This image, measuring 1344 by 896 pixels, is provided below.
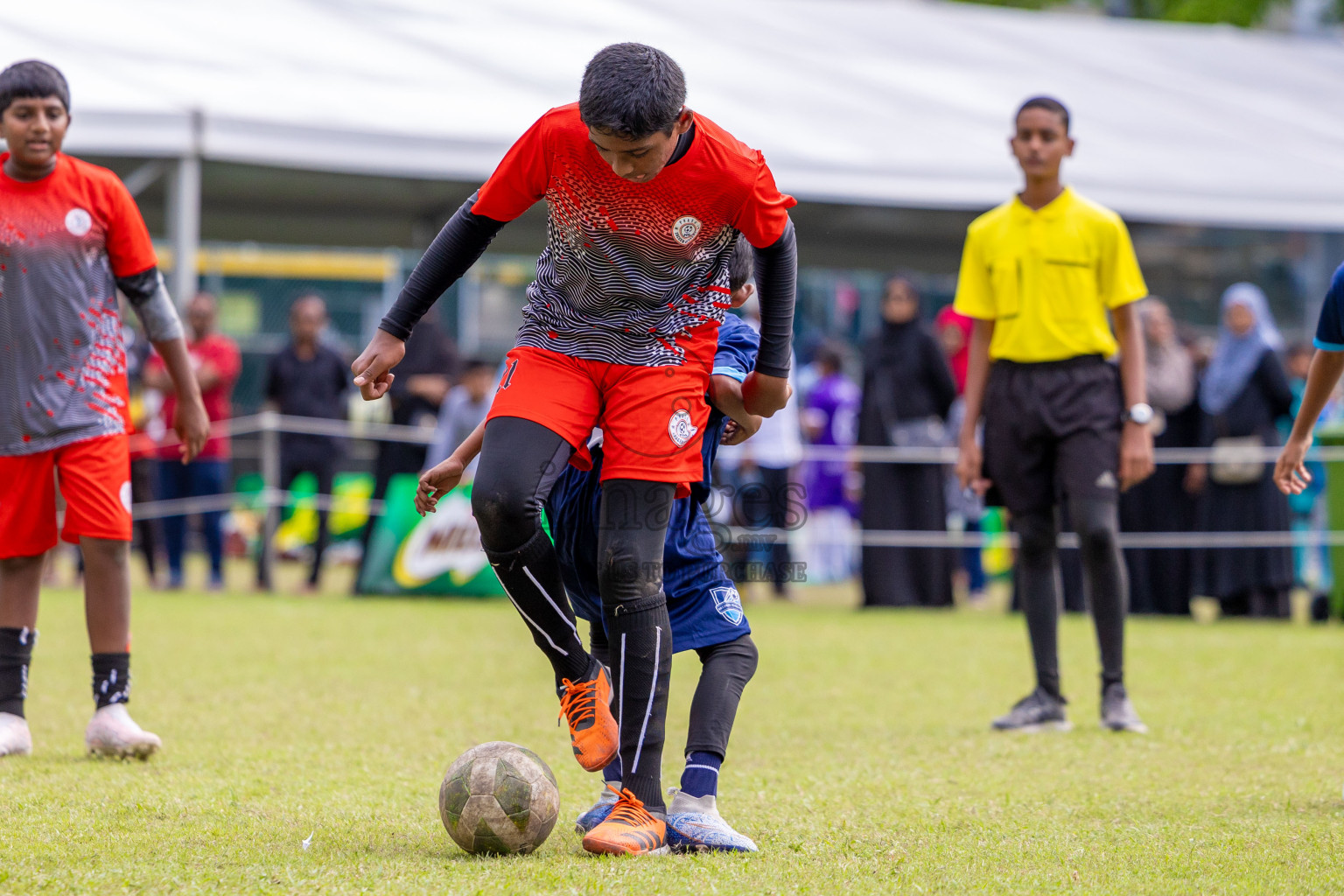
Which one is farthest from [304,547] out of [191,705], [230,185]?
[191,705]

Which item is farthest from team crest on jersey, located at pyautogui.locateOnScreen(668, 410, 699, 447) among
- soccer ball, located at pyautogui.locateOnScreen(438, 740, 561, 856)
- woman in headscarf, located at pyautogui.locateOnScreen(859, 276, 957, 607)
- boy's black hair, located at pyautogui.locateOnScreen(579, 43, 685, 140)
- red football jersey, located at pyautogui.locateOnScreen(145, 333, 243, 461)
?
red football jersey, located at pyautogui.locateOnScreen(145, 333, 243, 461)

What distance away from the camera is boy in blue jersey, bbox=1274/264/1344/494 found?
14.0 feet

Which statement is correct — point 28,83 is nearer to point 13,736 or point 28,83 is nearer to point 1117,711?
point 13,736

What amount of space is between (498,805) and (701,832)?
1.65 ft

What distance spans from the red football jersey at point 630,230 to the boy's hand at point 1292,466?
1.75 metres

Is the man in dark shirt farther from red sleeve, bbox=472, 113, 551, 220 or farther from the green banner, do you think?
red sleeve, bbox=472, 113, 551, 220

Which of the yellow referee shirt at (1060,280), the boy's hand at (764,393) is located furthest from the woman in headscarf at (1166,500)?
the boy's hand at (764,393)

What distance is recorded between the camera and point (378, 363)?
3.73 metres

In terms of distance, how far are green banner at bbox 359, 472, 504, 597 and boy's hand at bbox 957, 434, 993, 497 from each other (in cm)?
598

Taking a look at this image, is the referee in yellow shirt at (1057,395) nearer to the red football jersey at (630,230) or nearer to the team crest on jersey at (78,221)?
the red football jersey at (630,230)

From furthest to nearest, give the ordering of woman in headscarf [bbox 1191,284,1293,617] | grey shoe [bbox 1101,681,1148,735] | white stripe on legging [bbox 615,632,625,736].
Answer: woman in headscarf [bbox 1191,284,1293,617]
grey shoe [bbox 1101,681,1148,735]
white stripe on legging [bbox 615,632,625,736]

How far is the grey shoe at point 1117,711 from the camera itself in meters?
5.97

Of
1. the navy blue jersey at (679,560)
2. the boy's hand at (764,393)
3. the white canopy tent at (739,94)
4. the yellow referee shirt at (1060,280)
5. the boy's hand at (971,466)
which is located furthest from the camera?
the white canopy tent at (739,94)

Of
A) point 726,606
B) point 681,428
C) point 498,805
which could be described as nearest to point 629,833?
point 498,805
